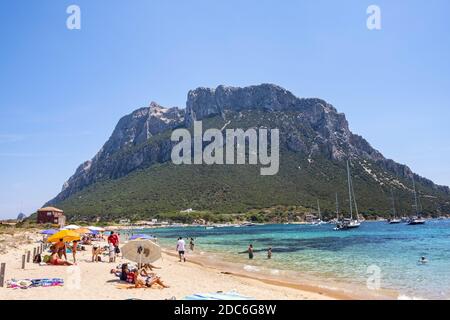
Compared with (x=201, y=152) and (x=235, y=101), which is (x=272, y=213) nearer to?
(x=201, y=152)

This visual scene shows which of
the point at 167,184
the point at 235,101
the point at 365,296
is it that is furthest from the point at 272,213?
the point at 365,296

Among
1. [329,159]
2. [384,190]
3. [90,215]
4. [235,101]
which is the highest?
[235,101]

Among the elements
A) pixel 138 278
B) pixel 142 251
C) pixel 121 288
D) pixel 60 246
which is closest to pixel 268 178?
pixel 60 246

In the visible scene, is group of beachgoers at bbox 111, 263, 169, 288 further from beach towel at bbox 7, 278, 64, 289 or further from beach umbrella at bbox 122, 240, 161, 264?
beach towel at bbox 7, 278, 64, 289

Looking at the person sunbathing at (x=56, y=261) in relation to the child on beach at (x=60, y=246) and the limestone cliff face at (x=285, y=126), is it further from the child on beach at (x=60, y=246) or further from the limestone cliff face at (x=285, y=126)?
the limestone cliff face at (x=285, y=126)

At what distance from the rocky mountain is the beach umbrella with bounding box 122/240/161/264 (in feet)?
408

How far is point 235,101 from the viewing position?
184 metres

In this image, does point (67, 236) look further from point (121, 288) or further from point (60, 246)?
point (121, 288)

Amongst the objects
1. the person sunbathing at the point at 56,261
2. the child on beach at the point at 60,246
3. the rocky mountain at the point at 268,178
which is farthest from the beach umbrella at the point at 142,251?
the rocky mountain at the point at 268,178

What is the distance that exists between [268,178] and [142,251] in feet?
434

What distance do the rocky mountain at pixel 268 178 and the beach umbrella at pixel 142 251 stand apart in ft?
408

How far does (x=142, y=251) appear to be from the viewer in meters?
17.3

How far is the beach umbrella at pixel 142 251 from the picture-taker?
17.2m

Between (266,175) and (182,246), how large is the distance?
120m
